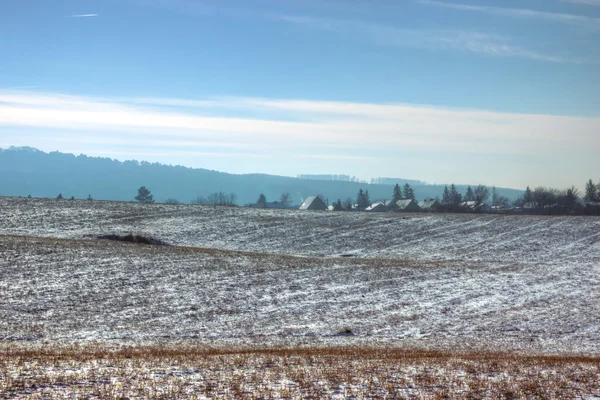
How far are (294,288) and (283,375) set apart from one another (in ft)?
76.5

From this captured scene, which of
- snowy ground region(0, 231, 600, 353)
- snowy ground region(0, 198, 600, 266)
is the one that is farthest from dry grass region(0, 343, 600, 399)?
→ snowy ground region(0, 198, 600, 266)

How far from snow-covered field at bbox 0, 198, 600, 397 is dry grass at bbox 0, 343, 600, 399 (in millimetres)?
1379

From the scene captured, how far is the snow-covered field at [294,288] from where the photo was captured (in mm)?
30656

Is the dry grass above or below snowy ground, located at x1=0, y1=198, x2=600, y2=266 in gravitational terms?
below

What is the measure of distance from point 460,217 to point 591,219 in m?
15.6

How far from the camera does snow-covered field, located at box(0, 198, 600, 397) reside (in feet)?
101

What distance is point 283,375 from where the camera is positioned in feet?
59.4

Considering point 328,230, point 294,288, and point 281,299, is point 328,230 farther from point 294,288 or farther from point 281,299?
point 281,299

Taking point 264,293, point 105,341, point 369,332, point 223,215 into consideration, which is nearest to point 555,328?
point 369,332

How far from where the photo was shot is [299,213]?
275 ft

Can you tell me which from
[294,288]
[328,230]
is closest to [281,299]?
[294,288]

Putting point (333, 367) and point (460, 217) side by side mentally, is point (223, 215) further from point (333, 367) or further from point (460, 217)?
point (333, 367)

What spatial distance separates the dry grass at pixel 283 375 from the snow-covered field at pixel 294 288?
1.38m

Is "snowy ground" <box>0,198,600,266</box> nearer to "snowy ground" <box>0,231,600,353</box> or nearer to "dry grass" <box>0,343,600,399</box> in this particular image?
"snowy ground" <box>0,231,600,353</box>
